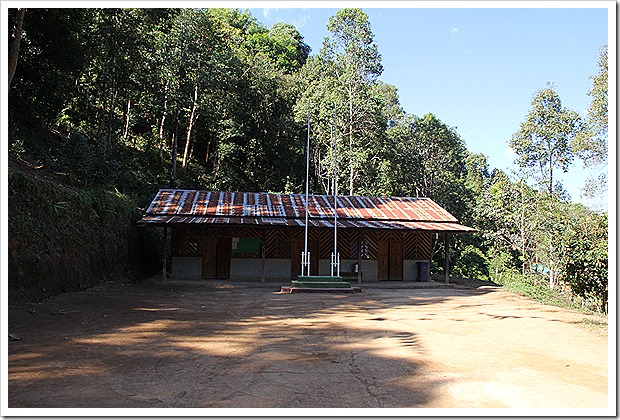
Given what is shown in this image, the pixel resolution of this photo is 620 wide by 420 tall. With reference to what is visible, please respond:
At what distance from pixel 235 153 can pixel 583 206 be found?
18633 mm

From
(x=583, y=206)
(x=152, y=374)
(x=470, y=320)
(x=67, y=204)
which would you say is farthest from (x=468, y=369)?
(x=583, y=206)

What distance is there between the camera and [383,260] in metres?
17.3

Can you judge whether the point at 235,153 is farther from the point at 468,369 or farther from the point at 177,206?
the point at 468,369

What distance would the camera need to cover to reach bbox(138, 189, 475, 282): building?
15688mm

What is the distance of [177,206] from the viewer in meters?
16.4

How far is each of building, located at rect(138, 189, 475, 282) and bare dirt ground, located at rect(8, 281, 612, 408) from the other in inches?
241

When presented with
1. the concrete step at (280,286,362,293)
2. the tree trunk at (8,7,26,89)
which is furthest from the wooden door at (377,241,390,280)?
the tree trunk at (8,7,26,89)

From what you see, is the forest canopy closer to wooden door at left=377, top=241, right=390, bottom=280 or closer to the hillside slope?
the hillside slope

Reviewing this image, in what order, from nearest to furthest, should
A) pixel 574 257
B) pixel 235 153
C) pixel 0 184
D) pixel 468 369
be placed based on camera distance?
pixel 0 184, pixel 468 369, pixel 574 257, pixel 235 153

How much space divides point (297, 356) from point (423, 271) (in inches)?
503

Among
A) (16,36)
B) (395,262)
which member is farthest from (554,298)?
(16,36)

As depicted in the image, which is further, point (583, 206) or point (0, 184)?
point (583, 206)

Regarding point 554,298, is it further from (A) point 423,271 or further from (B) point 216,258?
(B) point 216,258

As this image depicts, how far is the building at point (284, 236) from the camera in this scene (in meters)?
15.7
